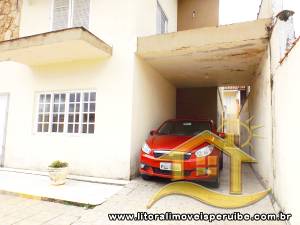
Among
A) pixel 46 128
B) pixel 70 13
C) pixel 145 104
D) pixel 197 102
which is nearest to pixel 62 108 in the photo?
pixel 46 128

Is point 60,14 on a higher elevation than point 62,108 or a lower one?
higher

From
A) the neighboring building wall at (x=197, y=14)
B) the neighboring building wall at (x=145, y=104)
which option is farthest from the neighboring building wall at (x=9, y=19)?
the neighboring building wall at (x=197, y=14)

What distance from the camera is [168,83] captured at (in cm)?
964

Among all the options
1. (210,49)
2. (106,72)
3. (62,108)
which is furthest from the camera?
(62,108)

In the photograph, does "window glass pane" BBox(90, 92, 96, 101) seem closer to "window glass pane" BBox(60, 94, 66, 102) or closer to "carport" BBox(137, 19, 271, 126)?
"window glass pane" BBox(60, 94, 66, 102)

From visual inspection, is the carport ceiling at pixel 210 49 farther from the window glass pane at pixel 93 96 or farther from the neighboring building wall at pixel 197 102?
the neighboring building wall at pixel 197 102

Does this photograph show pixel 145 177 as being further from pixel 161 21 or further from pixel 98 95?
pixel 161 21

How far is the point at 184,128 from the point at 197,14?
7.08 metres

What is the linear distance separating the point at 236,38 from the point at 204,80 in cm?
428

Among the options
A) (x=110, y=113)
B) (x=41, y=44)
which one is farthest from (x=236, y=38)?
(x=41, y=44)

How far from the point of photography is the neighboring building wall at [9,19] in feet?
25.9

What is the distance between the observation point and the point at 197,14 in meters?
11.1

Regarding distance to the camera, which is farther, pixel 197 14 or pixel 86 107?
pixel 197 14

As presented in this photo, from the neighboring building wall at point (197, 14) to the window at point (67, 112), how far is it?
271 inches
